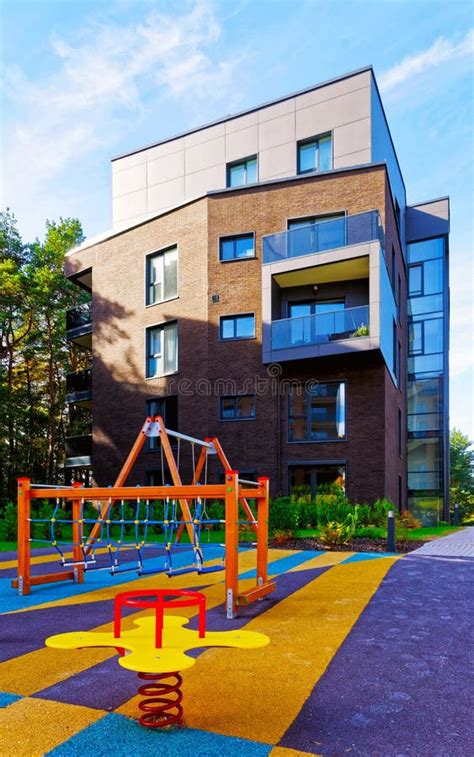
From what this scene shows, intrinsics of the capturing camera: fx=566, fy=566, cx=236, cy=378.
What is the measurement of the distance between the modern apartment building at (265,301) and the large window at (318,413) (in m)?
0.05

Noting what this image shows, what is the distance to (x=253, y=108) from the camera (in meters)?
25.2

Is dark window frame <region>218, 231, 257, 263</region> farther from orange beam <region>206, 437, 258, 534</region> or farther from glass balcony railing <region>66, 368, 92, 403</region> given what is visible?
orange beam <region>206, 437, 258, 534</region>

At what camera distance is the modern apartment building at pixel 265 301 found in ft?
67.1

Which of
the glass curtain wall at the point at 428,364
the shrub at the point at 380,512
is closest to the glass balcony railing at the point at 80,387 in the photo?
the shrub at the point at 380,512

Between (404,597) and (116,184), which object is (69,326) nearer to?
(116,184)

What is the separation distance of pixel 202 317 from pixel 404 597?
16078 millimetres

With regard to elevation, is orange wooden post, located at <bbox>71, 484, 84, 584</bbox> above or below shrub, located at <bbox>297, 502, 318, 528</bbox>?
above

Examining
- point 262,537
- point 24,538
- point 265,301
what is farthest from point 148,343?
point 262,537

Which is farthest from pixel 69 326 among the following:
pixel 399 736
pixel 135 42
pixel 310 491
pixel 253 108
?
pixel 399 736

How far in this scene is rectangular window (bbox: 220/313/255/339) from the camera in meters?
22.3

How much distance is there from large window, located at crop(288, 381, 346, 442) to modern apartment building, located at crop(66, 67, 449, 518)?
0.17 feet

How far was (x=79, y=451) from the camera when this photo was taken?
1080 inches

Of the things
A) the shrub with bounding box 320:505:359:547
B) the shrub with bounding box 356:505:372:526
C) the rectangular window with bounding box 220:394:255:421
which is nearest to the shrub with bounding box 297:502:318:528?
the shrub with bounding box 356:505:372:526

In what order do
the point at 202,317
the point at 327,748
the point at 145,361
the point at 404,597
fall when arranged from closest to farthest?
the point at 327,748, the point at 404,597, the point at 202,317, the point at 145,361
